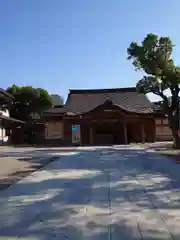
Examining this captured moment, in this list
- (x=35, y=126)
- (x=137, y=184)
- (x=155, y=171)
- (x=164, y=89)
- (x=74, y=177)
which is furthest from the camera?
(x=35, y=126)

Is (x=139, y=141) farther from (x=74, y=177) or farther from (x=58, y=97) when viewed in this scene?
(x=58, y=97)

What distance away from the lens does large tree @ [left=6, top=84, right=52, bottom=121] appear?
42.9 meters

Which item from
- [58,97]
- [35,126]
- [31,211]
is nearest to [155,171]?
[31,211]

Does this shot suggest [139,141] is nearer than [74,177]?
No

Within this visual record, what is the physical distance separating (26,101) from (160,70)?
85.6ft

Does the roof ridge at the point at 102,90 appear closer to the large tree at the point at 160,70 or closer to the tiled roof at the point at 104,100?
the tiled roof at the point at 104,100

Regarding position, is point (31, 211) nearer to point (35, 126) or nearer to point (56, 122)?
point (56, 122)

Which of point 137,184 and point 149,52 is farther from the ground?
point 149,52

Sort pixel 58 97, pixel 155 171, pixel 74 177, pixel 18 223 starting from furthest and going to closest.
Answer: pixel 58 97 < pixel 155 171 < pixel 74 177 < pixel 18 223

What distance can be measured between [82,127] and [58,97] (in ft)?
112

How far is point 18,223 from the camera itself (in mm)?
4855

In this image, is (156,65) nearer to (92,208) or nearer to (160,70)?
(160,70)

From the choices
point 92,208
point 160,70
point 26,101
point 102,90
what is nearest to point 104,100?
point 102,90

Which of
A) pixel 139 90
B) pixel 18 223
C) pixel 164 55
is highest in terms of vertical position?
pixel 164 55
